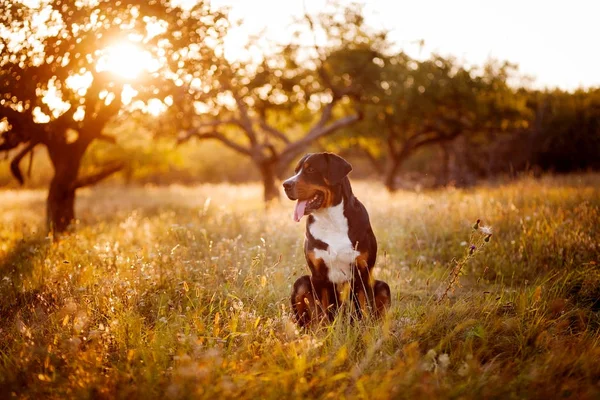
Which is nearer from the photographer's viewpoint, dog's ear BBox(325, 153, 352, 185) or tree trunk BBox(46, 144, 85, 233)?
dog's ear BBox(325, 153, 352, 185)

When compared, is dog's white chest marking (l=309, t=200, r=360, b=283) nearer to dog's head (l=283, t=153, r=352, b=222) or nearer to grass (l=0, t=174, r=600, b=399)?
dog's head (l=283, t=153, r=352, b=222)

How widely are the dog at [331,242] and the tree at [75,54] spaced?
4154 mm

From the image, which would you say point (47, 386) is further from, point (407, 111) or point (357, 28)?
point (407, 111)

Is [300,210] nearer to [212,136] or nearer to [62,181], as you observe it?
[62,181]

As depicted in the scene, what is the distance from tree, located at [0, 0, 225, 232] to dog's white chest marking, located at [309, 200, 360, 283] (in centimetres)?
444

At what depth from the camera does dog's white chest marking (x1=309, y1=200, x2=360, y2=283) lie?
172 inches

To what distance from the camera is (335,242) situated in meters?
4.39

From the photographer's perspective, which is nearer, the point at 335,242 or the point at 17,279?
the point at 335,242

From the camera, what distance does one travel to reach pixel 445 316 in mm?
4078

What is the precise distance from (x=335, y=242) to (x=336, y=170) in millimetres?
665

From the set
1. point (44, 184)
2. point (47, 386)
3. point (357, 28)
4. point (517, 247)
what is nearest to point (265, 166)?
point (357, 28)

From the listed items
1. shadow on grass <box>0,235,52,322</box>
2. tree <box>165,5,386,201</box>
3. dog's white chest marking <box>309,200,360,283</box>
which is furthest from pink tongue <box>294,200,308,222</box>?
tree <box>165,5,386,201</box>

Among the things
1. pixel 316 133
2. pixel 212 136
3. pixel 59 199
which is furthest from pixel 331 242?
pixel 212 136

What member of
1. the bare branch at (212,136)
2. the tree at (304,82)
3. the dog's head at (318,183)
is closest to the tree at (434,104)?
the tree at (304,82)
